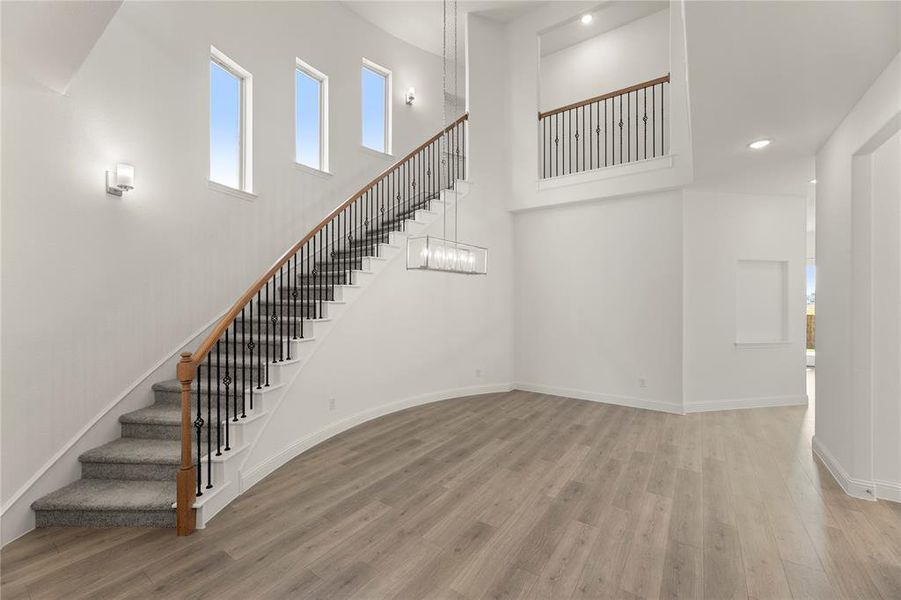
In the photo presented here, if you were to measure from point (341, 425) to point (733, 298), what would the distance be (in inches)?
219

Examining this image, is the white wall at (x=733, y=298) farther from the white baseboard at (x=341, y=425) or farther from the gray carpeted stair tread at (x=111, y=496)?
the gray carpeted stair tread at (x=111, y=496)

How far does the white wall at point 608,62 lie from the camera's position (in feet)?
23.0

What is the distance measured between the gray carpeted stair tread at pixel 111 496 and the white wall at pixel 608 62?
28.1 feet

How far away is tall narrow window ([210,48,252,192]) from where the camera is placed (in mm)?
4934

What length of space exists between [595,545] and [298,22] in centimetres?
713

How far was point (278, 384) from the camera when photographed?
149 inches

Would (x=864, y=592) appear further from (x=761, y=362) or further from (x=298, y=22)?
(x=298, y=22)

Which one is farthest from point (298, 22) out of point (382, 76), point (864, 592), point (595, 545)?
point (864, 592)

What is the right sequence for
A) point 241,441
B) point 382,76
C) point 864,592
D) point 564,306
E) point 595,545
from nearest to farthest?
point 864,592 → point 595,545 → point 241,441 → point 564,306 → point 382,76

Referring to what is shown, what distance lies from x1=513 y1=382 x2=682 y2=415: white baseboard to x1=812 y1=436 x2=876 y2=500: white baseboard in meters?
1.78

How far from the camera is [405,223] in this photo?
5629mm

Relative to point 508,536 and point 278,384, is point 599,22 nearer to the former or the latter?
point 278,384

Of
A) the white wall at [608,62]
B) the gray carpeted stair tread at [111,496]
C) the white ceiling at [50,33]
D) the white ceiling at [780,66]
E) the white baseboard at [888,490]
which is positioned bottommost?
the white baseboard at [888,490]

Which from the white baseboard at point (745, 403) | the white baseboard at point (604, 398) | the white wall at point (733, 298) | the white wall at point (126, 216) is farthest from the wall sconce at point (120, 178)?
the white baseboard at point (745, 403)
